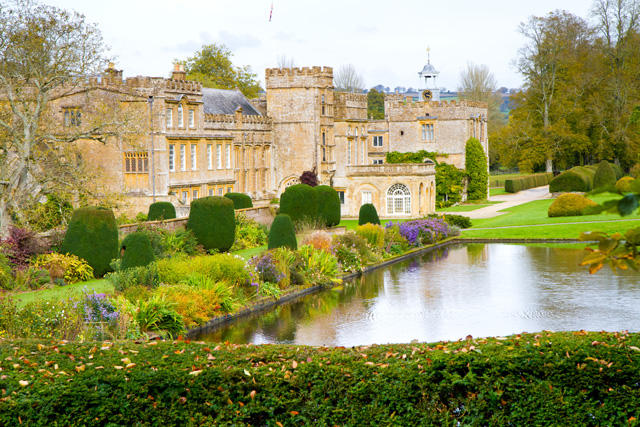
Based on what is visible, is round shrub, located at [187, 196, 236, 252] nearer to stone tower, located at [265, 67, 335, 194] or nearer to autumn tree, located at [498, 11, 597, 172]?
stone tower, located at [265, 67, 335, 194]

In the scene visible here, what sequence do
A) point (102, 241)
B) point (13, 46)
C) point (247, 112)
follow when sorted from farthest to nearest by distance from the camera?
point (247, 112) < point (13, 46) < point (102, 241)

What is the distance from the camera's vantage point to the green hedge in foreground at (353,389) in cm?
646

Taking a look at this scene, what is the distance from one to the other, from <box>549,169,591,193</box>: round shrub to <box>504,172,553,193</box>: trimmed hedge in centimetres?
1047

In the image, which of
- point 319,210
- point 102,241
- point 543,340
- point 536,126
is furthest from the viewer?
point 536,126

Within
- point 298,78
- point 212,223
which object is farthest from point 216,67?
point 212,223

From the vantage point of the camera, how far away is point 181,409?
675 cm

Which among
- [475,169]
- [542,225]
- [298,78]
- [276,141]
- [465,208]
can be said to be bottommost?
[542,225]

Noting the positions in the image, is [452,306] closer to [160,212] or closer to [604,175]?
[160,212]

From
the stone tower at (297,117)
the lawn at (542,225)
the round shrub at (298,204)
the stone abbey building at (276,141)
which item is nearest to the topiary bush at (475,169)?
the stone abbey building at (276,141)

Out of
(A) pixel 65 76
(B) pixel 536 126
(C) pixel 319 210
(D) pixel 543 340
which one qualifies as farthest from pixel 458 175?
(D) pixel 543 340

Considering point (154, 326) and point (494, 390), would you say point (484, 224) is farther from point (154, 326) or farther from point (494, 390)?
point (494, 390)

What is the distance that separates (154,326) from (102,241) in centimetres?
622

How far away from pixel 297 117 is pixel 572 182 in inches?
665

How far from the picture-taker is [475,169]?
156 feet
